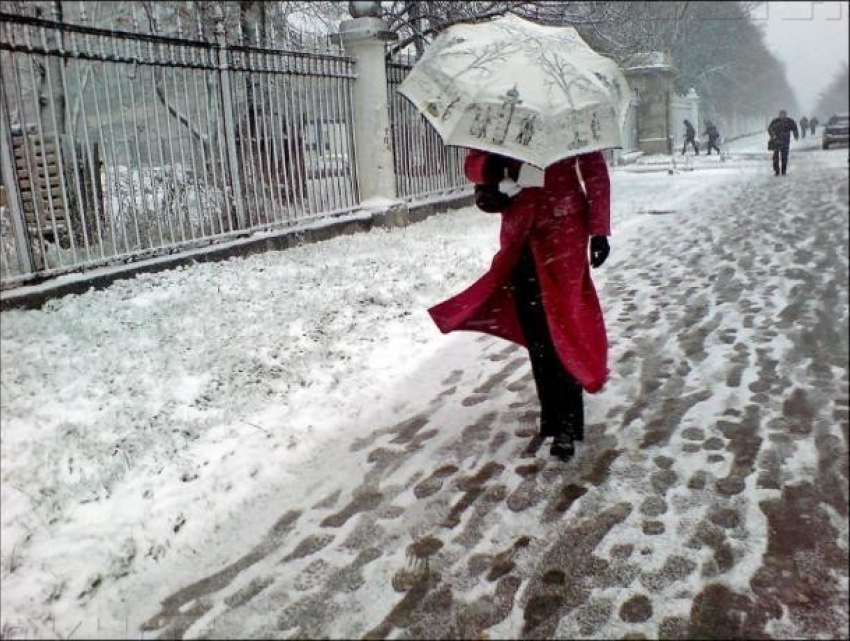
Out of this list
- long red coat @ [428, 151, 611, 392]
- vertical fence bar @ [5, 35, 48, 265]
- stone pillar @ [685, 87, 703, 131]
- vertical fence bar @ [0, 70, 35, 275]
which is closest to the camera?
long red coat @ [428, 151, 611, 392]

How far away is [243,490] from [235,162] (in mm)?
5491

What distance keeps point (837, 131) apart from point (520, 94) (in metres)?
1.56

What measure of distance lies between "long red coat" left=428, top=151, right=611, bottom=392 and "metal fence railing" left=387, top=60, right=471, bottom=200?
7.96 meters

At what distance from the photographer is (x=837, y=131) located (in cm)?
197

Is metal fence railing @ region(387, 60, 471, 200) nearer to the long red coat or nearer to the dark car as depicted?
the long red coat

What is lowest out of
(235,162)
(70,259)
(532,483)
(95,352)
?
(532,483)

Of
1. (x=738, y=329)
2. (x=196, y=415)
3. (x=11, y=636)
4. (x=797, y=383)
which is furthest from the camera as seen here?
(x=738, y=329)

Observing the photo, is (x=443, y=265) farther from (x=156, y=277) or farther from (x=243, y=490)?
(x=243, y=490)

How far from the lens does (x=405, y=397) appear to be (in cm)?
486

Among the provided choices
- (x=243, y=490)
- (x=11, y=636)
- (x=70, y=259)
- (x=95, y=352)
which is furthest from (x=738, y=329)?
(x=70, y=259)

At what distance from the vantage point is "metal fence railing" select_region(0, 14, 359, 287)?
5941mm

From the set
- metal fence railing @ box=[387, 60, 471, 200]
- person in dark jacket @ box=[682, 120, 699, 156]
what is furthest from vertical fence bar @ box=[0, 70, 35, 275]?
person in dark jacket @ box=[682, 120, 699, 156]

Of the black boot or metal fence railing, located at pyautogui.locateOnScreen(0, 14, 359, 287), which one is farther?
metal fence railing, located at pyautogui.locateOnScreen(0, 14, 359, 287)

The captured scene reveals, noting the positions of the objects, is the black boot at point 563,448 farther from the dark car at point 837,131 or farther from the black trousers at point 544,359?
the dark car at point 837,131
